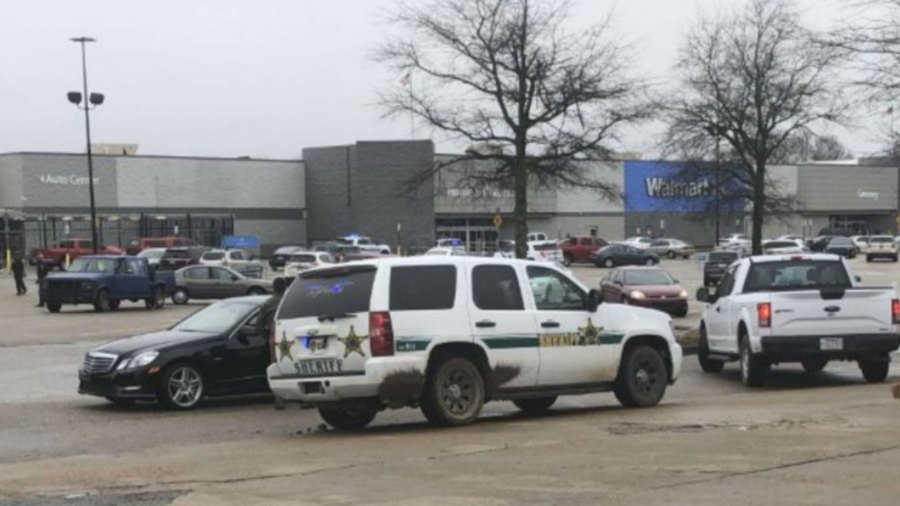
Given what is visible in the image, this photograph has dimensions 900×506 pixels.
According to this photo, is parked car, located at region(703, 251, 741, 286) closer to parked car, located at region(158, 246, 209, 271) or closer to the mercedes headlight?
parked car, located at region(158, 246, 209, 271)

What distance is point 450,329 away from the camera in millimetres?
11469

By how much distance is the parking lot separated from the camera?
778 cm

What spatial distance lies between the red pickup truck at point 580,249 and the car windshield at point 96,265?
42298 mm

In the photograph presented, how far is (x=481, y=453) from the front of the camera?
9.58m

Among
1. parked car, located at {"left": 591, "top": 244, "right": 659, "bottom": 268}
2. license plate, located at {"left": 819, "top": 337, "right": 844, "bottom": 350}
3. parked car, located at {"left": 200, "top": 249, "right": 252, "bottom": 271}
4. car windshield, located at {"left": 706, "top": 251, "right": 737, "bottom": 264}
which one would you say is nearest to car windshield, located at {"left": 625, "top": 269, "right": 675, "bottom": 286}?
car windshield, located at {"left": 706, "top": 251, "right": 737, "bottom": 264}

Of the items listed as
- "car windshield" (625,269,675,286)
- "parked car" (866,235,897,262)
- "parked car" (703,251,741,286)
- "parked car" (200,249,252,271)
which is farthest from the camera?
"parked car" (866,235,897,262)

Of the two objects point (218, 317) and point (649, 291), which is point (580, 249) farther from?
point (218, 317)

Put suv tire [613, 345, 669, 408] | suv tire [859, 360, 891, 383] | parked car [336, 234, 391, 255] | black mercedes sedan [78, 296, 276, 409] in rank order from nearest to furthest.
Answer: suv tire [613, 345, 669, 408], black mercedes sedan [78, 296, 276, 409], suv tire [859, 360, 891, 383], parked car [336, 234, 391, 255]

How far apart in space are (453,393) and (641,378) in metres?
2.70

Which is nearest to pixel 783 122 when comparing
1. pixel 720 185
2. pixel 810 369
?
pixel 720 185

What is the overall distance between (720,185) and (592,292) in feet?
55.7

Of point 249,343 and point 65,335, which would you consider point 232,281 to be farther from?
point 249,343

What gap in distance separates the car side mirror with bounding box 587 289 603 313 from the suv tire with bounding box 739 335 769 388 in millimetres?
3775

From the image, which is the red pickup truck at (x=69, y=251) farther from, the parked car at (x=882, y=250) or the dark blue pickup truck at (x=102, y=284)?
the parked car at (x=882, y=250)
